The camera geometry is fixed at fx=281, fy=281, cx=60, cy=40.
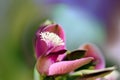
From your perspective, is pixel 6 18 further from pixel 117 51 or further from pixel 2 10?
pixel 117 51

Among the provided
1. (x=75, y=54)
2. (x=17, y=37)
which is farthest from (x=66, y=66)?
(x=17, y=37)

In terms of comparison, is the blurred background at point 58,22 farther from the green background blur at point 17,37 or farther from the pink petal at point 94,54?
the pink petal at point 94,54

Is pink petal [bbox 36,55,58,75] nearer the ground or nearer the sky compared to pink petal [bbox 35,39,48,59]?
nearer the ground

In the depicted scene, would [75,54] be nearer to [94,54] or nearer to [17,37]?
[94,54]

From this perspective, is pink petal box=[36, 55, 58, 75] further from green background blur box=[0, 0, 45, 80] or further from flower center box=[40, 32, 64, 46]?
green background blur box=[0, 0, 45, 80]

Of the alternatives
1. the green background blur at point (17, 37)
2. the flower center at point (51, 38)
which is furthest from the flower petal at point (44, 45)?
the green background blur at point (17, 37)

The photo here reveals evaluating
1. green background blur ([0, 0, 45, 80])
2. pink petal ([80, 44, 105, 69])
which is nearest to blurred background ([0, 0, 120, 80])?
green background blur ([0, 0, 45, 80])

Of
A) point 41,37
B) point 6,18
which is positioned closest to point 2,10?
point 6,18
